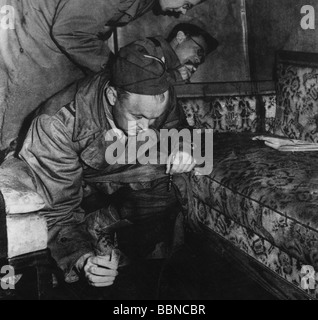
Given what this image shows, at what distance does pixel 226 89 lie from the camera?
2820mm

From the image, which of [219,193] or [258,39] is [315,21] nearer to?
[258,39]

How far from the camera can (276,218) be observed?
165cm

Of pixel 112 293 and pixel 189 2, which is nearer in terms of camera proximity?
pixel 112 293

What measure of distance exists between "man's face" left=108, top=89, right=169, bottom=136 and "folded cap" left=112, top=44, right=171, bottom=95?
0.03 metres

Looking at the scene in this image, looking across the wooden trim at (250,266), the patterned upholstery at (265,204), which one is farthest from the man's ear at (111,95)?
the wooden trim at (250,266)

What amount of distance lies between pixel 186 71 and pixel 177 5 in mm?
383

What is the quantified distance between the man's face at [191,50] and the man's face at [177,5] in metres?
0.14

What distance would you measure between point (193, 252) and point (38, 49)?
1.29 metres

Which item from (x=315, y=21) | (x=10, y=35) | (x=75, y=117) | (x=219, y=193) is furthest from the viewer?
(x=315, y=21)

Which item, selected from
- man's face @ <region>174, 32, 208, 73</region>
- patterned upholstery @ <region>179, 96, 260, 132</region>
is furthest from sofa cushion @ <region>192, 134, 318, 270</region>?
man's face @ <region>174, 32, 208, 73</region>

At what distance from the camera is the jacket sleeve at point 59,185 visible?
162 centimetres

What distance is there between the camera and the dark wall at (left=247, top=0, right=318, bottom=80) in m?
2.72

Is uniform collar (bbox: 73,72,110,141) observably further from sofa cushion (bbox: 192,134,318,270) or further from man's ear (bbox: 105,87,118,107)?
sofa cushion (bbox: 192,134,318,270)
